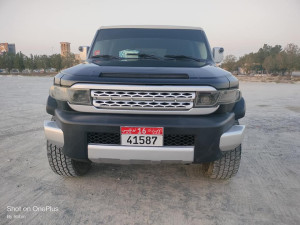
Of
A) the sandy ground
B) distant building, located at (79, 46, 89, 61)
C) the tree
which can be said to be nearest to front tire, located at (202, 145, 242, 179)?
the sandy ground

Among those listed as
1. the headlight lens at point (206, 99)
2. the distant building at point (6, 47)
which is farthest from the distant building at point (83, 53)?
the distant building at point (6, 47)

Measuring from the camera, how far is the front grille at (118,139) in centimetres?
222

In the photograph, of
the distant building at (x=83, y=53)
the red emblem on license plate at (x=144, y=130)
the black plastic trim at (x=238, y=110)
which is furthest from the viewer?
the distant building at (x=83, y=53)

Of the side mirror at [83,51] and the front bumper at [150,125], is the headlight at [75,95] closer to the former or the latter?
the front bumper at [150,125]

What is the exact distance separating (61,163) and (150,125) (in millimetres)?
1185

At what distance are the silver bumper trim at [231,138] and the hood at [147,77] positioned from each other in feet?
1.38

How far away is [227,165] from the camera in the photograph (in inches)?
105

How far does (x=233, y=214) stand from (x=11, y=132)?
13.9 ft

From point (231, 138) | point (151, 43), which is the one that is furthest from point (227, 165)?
point (151, 43)

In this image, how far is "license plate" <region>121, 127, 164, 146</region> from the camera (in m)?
2.16

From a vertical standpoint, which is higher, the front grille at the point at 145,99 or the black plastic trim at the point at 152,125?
the front grille at the point at 145,99

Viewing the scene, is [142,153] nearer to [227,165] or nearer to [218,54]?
[227,165]

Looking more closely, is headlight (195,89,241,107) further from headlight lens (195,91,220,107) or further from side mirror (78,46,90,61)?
side mirror (78,46,90,61)

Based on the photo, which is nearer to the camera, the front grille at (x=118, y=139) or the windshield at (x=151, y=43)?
the front grille at (x=118, y=139)
